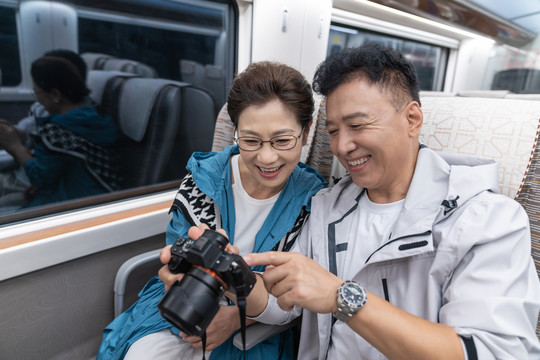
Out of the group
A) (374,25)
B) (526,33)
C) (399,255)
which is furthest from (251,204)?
(526,33)

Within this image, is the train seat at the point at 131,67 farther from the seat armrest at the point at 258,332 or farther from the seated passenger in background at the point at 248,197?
the seat armrest at the point at 258,332

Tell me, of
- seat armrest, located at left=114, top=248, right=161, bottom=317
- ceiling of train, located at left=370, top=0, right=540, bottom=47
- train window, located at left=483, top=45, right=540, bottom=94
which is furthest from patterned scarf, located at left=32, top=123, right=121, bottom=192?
train window, located at left=483, top=45, right=540, bottom=94

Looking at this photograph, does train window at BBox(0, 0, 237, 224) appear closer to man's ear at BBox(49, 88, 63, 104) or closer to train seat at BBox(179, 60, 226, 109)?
train seat at BBox(179, 60, 226, 109)

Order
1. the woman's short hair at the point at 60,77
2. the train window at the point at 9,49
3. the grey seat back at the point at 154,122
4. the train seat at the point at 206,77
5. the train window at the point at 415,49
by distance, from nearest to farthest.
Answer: the train window at the point at 9,49 → the woman's short hair at the point at 60,77 → the grey seat back at the point at 154,122 → the train seat at the point at 206,77 → the train window at the point at 415,49

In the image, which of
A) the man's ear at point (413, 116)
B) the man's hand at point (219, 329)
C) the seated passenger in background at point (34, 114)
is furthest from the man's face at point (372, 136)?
the seated passenger in background at point (34, 114)

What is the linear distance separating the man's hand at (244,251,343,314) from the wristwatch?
0.02 m

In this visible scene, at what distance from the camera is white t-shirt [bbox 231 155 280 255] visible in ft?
4.30

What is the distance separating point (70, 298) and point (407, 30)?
136 inches

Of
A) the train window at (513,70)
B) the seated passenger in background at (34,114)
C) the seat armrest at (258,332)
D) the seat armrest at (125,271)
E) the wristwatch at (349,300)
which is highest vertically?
the train window at (513,70)

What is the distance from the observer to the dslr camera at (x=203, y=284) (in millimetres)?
690

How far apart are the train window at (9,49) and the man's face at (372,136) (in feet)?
5.13

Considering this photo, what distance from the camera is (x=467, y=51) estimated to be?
3.86 metres

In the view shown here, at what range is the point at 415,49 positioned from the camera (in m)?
3.61

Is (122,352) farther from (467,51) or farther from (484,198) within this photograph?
(467,51)
